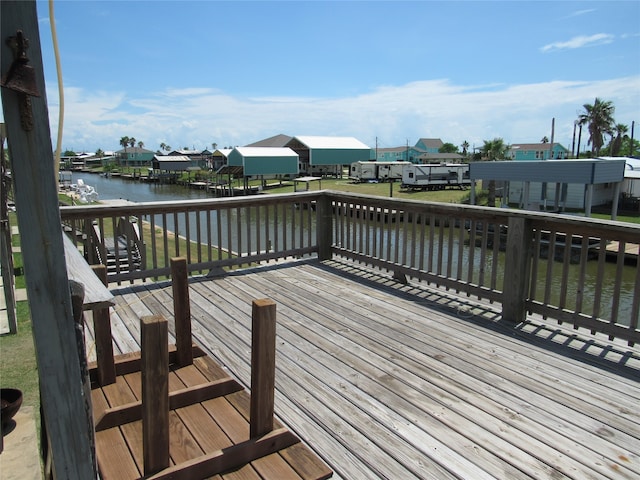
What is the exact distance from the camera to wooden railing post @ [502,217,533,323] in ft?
12.3

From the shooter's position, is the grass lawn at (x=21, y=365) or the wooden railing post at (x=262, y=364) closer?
the wooden railing post at (x=262, y=364)

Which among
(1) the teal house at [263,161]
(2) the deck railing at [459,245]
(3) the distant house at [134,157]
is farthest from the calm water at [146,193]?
(2) the deck railing at [459,245]

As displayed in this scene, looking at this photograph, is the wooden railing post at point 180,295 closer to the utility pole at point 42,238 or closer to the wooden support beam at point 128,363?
the wooden support beam at point 128,363

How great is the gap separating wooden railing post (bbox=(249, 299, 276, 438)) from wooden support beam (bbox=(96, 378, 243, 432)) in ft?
1.47

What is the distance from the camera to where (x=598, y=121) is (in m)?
62.9

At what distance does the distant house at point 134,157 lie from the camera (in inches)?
4847

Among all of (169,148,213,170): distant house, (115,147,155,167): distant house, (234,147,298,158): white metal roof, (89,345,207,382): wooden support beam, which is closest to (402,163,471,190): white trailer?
(234,147,298,158): white metal roof

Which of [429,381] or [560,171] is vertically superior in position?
[560,171]

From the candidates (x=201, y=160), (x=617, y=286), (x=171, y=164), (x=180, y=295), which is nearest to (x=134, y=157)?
(x=201, y=160)

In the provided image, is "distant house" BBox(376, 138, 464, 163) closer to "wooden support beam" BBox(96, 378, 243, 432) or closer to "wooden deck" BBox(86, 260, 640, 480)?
"wooden deck" BBox(86, 260, 640, 480)

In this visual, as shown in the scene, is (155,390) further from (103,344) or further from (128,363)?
(128,363)

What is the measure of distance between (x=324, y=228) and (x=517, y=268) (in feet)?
8.94

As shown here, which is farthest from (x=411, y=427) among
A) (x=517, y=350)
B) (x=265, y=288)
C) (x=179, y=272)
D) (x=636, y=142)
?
(x=636, y=142)

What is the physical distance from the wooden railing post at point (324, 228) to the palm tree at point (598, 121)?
224 ft
